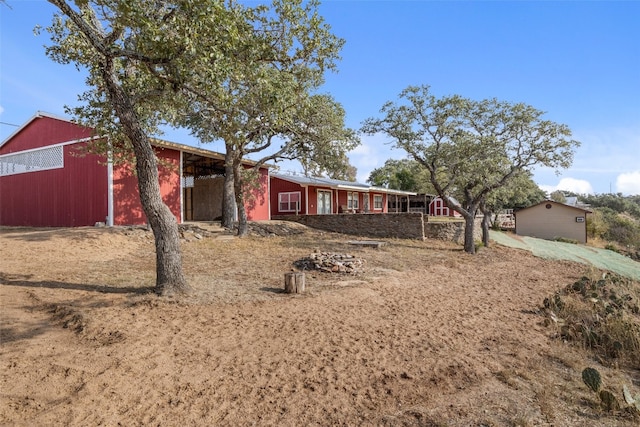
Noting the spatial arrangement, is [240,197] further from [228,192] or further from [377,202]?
[377,202]

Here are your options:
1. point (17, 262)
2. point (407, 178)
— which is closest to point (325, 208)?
point (17, 262)

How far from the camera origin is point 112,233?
11398mm

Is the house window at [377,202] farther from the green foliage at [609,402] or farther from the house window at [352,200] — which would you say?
the green foliage at [609,402]

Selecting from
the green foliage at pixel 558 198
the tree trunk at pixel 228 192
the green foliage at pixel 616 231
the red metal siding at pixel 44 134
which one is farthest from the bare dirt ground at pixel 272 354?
the green foliage at pixel 558 198

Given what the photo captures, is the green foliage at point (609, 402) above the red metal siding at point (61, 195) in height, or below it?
below

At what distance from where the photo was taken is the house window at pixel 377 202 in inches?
1237

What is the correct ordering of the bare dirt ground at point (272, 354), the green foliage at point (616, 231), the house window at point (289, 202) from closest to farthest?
1. the bare dirt ground at point (272, 354)
2. the house window at point (289, 202)
3. the green foliage at point (616, 231)

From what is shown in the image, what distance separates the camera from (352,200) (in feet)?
92.9

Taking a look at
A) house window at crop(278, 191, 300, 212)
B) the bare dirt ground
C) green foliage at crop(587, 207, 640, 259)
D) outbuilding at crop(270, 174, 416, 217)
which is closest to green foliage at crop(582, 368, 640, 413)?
the bare dirt ground

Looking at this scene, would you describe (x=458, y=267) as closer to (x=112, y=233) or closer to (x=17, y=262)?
(x=112, y=233)

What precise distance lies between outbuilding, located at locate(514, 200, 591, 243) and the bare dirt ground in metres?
24.3

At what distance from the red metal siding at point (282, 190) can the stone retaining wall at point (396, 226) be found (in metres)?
3.75

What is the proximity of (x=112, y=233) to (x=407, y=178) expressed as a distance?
137 ft

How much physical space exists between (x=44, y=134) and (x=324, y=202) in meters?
16.1
